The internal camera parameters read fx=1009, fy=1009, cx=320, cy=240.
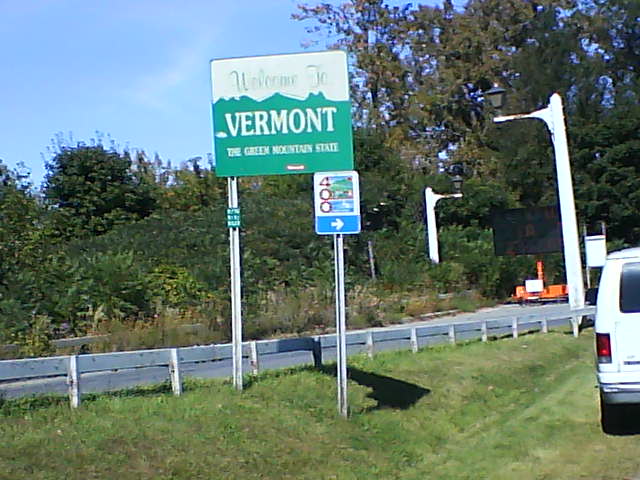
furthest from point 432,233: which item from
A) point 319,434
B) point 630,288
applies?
point 319,434

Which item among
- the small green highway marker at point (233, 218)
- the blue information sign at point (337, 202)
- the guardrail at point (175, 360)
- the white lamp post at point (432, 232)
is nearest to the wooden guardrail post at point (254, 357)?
the guardrail at point (175, 360)

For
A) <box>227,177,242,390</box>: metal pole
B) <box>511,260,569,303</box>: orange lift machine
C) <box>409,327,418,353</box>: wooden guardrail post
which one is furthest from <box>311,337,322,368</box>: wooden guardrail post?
<box>511,260,569,303</box>: orange lift machine

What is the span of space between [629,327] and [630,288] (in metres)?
0.45

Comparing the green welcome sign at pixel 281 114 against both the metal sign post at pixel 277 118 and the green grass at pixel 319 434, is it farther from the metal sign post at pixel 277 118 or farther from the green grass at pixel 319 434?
the green grass at pixel 319 434

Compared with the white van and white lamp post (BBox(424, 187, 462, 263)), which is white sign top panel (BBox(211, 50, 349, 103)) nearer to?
the white van

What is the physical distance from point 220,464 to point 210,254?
3262cm

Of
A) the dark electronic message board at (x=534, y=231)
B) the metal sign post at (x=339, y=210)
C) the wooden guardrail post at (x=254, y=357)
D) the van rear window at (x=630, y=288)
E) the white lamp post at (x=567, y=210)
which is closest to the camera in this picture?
the van rear window at (x=630, y=288)

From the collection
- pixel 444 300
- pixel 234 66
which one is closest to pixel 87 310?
pixel 234 66

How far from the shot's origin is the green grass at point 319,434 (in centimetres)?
928

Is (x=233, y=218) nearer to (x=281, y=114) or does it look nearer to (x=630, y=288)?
(x=281, y=114)

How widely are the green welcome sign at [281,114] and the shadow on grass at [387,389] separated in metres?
3.32

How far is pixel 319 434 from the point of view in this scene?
11250 mm

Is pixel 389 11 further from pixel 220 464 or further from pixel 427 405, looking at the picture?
pixel 220 464

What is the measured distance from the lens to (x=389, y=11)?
64562mm
